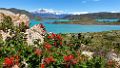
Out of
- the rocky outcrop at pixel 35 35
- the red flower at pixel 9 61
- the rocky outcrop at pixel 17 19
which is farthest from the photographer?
the rocky outcrop at pixel 17 19

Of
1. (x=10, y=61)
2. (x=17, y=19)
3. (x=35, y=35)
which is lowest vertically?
(x=10, y=61)

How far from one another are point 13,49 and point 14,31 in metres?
3.77

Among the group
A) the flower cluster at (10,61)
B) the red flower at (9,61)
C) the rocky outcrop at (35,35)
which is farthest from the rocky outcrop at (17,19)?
the red flower at (9,61)

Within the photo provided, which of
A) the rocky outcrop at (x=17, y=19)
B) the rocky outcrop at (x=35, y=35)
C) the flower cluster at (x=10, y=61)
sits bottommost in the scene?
the flower cluster at (x=10, y=61)

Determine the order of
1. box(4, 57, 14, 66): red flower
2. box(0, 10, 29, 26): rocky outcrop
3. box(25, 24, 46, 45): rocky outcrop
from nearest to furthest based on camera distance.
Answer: box(4, 57, 14, 66): red flower < box(25, 24, 46, 45): rocky outcrop < box(0, 10, 29, 26): rocky outcrop

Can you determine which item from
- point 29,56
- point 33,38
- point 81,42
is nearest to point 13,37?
point 33,38

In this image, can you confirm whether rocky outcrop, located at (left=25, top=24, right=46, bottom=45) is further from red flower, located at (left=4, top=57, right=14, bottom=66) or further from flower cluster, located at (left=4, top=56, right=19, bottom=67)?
red flower, located at (left=4, top=57, right=14, bottom=66)

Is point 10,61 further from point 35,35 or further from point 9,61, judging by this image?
point 35,35

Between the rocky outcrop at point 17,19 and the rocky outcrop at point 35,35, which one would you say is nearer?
the rocky outcrop at point 35,35

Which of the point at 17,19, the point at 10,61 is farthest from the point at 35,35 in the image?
the point at 10,61

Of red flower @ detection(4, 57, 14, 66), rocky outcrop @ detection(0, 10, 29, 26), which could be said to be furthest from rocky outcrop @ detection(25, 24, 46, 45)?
red flower @ detection(4, 57, 14, 66)

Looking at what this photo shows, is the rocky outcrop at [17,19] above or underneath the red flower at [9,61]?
above

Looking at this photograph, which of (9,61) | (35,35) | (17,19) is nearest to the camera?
(9,61)

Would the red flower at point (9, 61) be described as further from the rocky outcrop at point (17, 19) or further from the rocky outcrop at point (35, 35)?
the rocky outcrop at point (17, 19)
